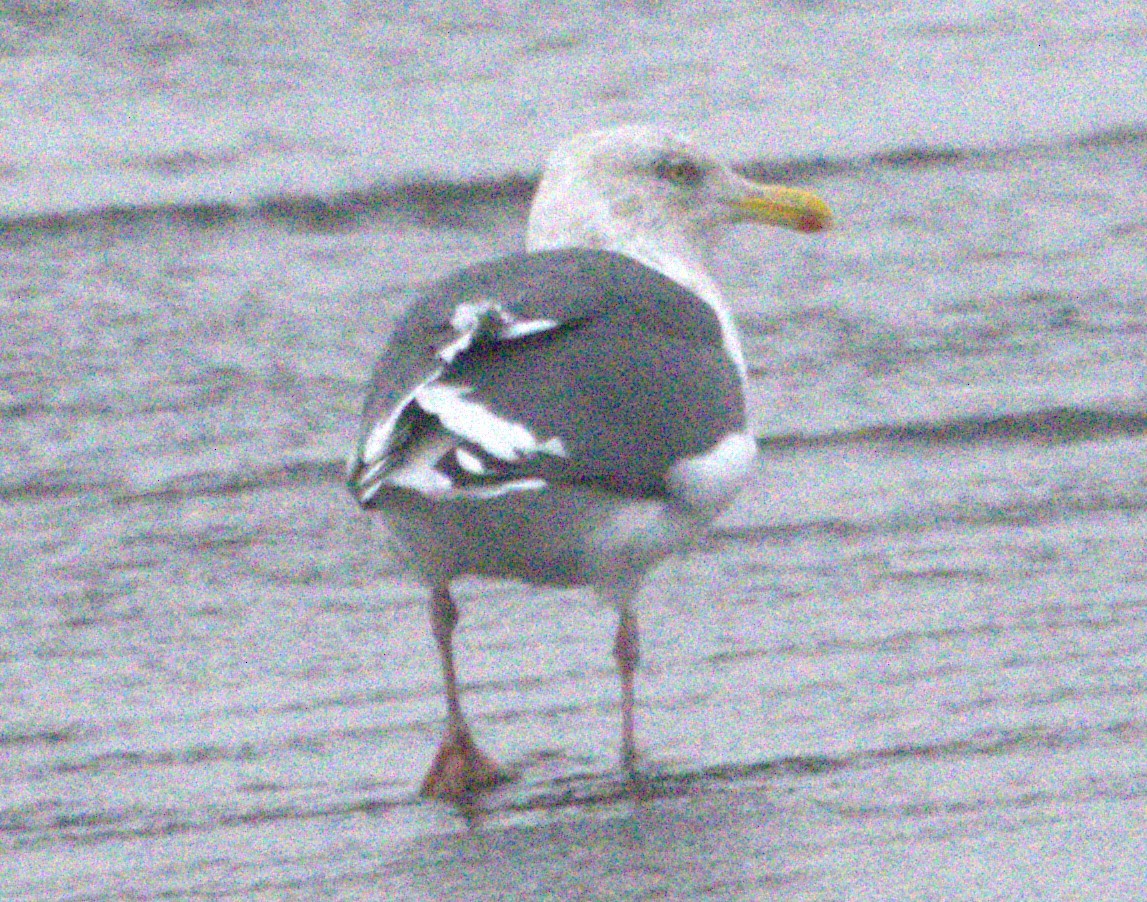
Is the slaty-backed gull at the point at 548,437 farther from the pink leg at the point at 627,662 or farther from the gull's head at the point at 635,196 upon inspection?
the gull's head at the point at 635,196

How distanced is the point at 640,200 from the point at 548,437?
144cm

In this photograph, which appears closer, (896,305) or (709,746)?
(709,746)

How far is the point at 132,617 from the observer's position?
6.79m

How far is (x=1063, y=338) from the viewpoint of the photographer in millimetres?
8617

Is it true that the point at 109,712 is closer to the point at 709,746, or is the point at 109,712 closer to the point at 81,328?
the point at 709,746

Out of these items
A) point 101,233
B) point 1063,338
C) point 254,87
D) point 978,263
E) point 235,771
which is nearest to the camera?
point 235,771

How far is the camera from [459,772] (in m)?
5.79

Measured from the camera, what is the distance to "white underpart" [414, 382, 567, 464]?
5.72m

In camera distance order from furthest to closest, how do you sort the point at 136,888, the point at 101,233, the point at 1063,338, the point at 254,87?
the point at 254,87 < the point at 101,233 < the point at 1063,338 < the point at 136,888

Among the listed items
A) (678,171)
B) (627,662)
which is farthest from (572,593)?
(678,171)

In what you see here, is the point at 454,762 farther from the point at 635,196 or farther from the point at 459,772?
the point at 635,196

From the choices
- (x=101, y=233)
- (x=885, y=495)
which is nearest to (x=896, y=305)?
(x=885, y=495)

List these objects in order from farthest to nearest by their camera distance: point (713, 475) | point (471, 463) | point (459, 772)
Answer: point (713, 475) < point (459, 772) < point (471, 463)

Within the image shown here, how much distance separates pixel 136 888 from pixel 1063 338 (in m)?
3.84
